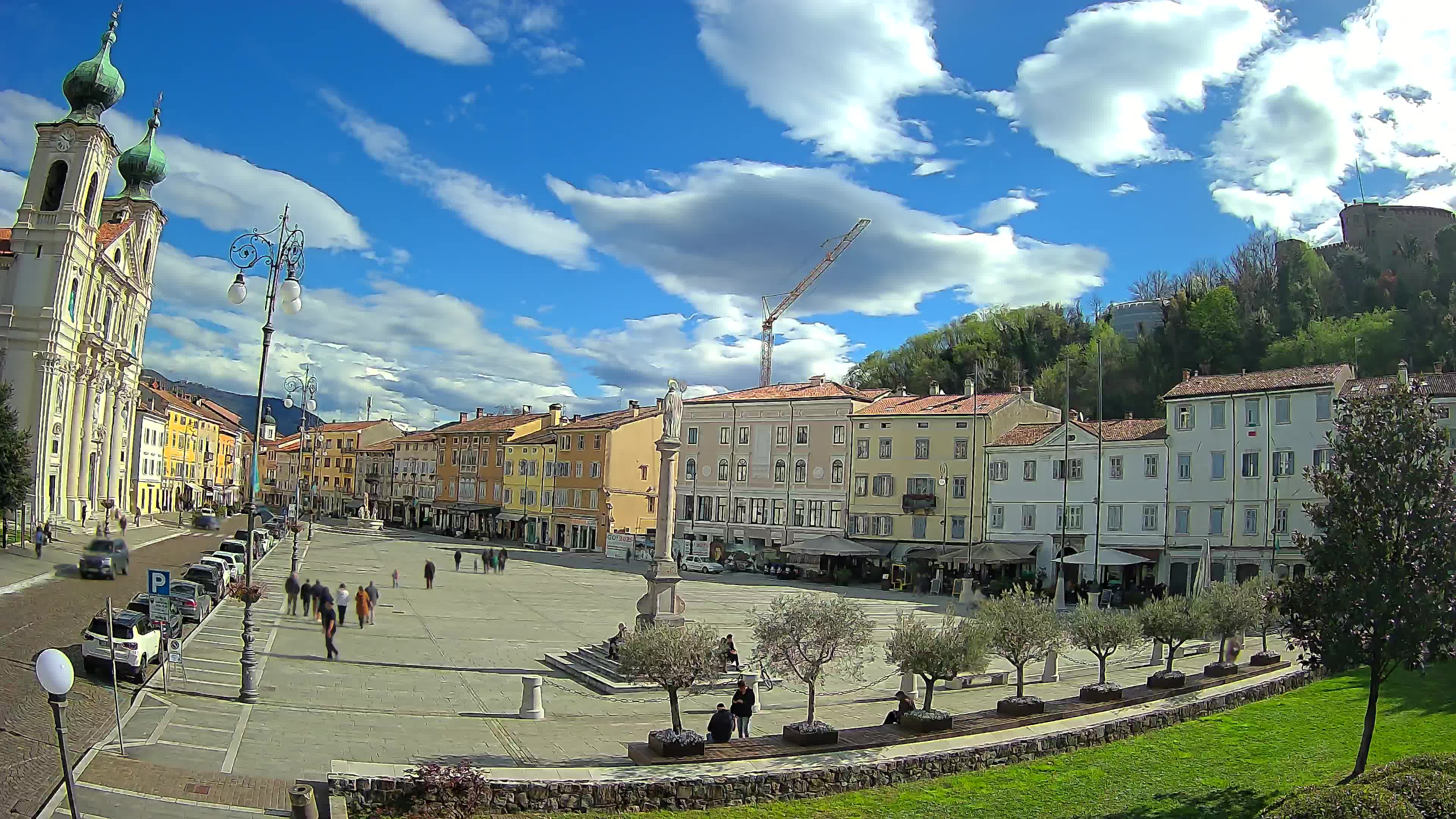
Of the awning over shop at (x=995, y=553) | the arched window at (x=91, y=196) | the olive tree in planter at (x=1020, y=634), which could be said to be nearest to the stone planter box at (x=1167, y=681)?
the olive tree in planter at (x=1020, y=634)

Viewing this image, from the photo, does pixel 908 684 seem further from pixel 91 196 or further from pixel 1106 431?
pixel 91 196

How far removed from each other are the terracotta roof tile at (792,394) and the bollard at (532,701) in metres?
48.6

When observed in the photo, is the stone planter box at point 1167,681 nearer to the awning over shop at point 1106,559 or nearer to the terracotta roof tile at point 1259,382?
the awning over shop at point 1106,559

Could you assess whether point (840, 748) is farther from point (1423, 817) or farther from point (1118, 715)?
point (1423, 817)

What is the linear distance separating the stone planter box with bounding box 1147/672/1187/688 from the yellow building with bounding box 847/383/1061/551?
34775mm

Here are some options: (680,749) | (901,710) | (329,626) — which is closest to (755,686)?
(901,710)

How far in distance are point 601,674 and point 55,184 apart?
55.9 m

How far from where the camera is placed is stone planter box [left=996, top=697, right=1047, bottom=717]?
65.5 ft

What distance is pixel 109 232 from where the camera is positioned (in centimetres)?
7156

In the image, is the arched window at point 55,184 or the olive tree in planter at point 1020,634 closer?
the olive tree in planter at point 1020,634

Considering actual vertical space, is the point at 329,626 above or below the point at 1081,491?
below

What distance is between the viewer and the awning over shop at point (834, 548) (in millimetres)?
59656

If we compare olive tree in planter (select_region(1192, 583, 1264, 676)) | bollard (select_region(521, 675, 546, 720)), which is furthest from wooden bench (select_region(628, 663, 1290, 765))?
bollard (select_region(521, 675, 546, 720))

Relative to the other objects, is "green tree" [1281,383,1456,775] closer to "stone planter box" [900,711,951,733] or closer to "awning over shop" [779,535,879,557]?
"stone planter box" [900,711,951,733]
